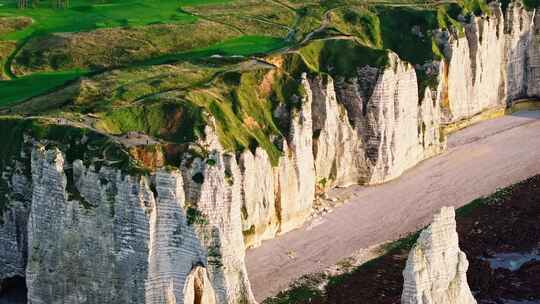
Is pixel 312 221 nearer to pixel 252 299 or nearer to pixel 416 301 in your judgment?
pixel 252 299

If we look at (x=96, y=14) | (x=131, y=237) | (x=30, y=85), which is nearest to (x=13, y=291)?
(x=131, y=237)

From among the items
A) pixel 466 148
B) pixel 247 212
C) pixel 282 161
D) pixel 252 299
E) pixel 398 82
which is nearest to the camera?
pixel 252 299

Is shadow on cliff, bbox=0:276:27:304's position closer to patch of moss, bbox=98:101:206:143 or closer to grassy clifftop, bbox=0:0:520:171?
grassy clifftop, bbox=0:0:520:171

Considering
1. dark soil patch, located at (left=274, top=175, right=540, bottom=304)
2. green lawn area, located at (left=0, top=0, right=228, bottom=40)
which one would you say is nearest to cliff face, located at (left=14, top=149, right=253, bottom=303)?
dark soil patch, located at (left=274, top=175, right=540, bottom=304)

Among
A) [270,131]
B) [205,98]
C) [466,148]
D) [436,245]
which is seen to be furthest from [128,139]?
[466,148]

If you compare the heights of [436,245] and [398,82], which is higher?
[398,82]

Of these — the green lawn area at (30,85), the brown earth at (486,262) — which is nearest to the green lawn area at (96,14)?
the green lawn area at (30,85)
